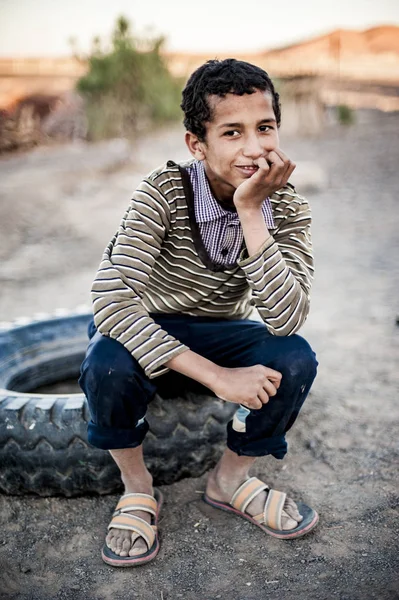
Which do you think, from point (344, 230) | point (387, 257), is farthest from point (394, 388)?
point (344, 230)

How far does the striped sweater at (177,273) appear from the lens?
82.0 inches

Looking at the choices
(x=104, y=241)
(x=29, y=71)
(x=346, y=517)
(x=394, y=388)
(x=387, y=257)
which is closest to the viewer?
(x=346, y=517)

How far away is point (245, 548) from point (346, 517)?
410 mm

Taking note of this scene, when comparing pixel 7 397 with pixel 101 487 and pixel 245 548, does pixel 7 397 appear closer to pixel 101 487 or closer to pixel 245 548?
pixel 101 487

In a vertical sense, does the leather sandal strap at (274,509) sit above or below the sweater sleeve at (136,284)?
below

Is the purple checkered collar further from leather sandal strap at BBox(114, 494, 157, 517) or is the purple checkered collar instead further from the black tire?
leather sandal strap at BBox(114, 494, 157, 517)

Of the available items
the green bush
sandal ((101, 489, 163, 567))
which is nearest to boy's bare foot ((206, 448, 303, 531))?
sandal ((101, 489, 163, 567))

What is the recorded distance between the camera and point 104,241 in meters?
6.36

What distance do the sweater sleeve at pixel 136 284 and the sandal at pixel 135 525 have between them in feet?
1.67

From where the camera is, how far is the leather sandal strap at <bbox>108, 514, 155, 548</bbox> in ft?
7.10

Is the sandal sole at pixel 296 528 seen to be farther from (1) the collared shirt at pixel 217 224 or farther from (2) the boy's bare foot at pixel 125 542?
(1) the collared shirt at pixel 217 224

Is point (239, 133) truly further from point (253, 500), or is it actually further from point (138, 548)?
point (138, 548)

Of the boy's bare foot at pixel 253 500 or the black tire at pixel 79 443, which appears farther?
the black tire at pixel 79 443

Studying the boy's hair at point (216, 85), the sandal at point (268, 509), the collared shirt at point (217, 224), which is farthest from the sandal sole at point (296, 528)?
the boy's hair at point (216, 85)
